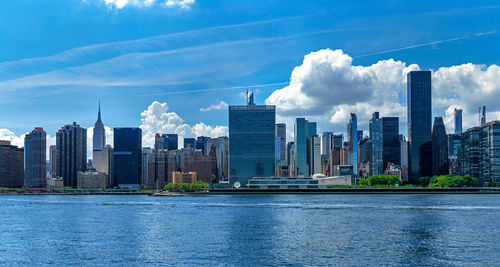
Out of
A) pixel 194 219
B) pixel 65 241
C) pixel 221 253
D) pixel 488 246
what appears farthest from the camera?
pixel 194 219

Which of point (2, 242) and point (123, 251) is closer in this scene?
point (123, 251)

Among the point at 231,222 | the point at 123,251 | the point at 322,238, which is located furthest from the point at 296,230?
the point at 123,251

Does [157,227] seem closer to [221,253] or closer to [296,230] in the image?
[296,230]

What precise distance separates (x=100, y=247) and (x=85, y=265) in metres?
11.9

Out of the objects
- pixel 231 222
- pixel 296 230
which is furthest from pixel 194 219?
pixel 296 230

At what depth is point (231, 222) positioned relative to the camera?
101812 mm

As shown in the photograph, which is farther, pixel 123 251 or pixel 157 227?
pixel 157 227

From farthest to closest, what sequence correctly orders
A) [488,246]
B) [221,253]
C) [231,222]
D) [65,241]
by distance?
[231,222] < [65,241] < [488,246] < [221,253]

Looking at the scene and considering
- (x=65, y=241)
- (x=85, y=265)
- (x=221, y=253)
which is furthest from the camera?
(x=65, y=241)

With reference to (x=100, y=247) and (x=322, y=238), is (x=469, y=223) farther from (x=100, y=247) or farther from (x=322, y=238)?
(x=100, y=247)

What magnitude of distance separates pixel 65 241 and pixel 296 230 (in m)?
36.1

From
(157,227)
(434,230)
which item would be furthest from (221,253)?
(434,230)

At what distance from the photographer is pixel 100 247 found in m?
69.5

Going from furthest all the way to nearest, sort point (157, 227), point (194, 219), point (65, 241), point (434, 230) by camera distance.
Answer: point (194, 219), point (157, 227), point (434, 230), point (65, 241)
